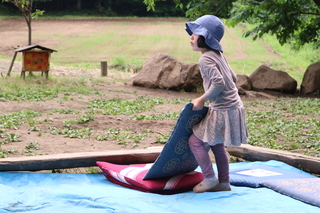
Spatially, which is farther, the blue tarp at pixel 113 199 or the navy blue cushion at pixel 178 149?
the navy blue cushion at pixel 178 149

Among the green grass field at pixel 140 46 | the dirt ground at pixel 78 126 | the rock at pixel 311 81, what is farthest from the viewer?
the green grass field at pixel 140 46

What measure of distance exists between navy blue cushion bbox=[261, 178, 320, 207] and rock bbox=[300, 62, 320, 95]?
10496 mm

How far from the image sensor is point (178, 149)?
158 inches

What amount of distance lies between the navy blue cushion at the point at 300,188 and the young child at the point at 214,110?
0.44 meters

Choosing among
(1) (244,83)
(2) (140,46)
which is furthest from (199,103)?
(2) (140,46)

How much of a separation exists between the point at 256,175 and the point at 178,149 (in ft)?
3.02

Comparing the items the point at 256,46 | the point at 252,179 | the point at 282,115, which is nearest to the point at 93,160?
the point at 252,179

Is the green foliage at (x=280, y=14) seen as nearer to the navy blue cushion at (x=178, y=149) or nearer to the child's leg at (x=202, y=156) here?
the navy blue cushion at (x=178, y=149)

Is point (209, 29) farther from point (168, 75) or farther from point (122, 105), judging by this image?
point (168, 75)

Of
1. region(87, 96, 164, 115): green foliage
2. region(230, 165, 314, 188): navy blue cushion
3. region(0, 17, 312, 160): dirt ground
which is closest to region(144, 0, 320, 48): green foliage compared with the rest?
region(0, 17, 312, 160): dirt ground

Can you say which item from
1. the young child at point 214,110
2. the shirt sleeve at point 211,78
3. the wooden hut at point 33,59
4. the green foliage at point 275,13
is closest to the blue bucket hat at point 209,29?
the young child at point 214,110

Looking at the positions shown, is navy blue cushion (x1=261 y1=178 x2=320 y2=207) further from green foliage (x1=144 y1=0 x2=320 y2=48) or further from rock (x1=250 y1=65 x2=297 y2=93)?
rock (x1=250 y1=65 x2=297 y2=93)

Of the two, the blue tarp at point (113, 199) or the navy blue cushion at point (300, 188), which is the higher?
the navy blue cushion at point (300, 188)

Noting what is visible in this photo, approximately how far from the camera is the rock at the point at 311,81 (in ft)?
46.2
